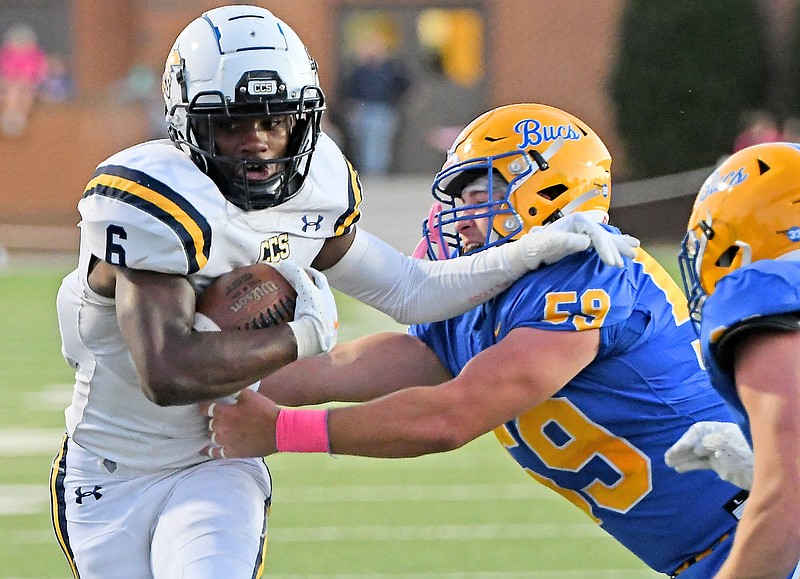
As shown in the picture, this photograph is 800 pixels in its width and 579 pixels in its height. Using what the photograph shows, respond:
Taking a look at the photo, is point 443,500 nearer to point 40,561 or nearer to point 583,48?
point 40,561

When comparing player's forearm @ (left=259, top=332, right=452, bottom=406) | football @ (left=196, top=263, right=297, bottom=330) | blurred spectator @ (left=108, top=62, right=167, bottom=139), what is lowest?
blurred spectator @ (left=108, top=62, right=167, bottom=139)

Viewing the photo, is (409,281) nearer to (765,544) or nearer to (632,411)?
(632,411)

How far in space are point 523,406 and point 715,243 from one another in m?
0.62

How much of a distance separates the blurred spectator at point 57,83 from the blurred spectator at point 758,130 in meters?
7.62

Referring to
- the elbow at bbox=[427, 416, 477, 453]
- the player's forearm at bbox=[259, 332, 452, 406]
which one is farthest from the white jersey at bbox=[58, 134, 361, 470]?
the elbow at bbox=[427, 416, 477, 453]

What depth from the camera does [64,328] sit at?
310 centimetres

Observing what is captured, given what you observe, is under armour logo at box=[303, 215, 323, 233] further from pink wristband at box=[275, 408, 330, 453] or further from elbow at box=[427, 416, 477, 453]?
elbow at box=[427, 416, 477, 453]

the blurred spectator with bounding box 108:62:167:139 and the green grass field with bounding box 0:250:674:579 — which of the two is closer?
the green grass field with bounding box 0:250:674:579

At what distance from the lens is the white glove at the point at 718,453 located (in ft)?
8.44

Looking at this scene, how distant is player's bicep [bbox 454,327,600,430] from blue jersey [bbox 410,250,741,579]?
5 centimetres

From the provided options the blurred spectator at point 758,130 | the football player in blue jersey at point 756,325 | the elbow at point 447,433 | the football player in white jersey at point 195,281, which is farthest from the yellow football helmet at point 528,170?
the blurred spectator at point 758,130

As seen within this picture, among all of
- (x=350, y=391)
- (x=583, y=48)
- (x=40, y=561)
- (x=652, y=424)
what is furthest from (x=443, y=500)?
(x=583, y=48)

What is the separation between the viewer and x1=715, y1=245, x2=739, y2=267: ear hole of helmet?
2.40m

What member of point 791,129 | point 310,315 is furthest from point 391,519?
point 791,129
